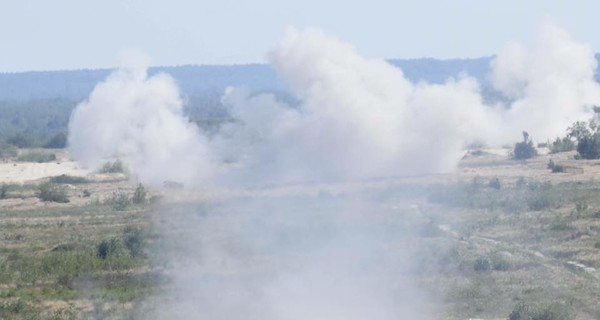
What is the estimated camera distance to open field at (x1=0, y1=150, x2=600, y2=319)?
28812mm

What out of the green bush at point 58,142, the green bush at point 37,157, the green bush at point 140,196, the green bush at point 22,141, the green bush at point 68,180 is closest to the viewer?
the green bush at point 140,196

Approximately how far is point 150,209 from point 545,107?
38493mm

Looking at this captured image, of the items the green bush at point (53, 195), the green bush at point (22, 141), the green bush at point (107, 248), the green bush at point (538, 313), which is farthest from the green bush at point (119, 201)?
Answer: the green bush at point (22, 141)

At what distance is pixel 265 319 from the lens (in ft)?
84.6

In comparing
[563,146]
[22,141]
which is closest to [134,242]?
[563,146]

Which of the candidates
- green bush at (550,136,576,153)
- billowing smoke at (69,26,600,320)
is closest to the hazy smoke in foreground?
billowing smoke at (69,26,600,320)

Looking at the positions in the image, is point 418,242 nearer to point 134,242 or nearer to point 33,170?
point 134,242

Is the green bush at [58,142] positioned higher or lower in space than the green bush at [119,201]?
higher

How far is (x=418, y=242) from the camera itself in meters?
Answer: 37.8

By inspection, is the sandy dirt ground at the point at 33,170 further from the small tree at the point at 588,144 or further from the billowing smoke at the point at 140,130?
the small tree at the point at 588,144

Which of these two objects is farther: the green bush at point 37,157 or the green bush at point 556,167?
the green bush at point 37,157

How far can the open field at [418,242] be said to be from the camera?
94.5 ft

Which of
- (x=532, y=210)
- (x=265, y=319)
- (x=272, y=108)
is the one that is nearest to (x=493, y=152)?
(x=272, y=108)

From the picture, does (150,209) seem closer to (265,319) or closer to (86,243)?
(86,243)
